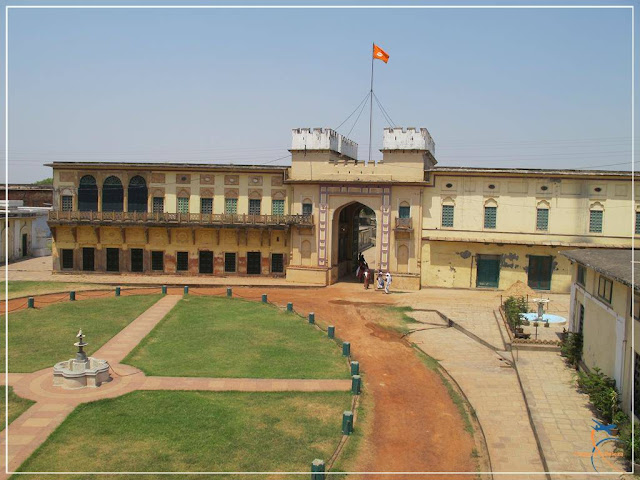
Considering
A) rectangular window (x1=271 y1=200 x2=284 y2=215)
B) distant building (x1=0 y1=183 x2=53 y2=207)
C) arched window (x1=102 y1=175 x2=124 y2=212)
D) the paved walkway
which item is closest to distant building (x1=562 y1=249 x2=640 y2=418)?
the paved walkway

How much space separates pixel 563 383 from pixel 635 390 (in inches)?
196

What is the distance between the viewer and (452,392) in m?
20.1

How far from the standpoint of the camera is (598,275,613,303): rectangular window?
18384mm

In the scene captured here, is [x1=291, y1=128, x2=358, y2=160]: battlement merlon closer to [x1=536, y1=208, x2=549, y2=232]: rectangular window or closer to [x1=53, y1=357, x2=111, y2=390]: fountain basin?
[x1=536, y1=208, x2=549, y2=232]: rectangular window

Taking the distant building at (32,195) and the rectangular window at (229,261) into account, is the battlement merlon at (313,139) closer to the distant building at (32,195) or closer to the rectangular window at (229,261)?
the rectangular window at (229,261)

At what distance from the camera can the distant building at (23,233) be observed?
47.9 meters

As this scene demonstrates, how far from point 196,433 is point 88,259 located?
31137 millimetres

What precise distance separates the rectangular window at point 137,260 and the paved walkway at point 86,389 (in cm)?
2019

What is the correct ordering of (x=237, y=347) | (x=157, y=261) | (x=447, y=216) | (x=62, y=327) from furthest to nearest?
(x=157, y=261)
(x=447, y=216)
(x=62, y=327)
(x=237, y=347)

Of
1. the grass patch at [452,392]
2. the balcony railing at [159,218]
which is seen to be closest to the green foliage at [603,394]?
the grass patch at [452,392]

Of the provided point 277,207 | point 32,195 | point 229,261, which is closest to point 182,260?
point 229,261

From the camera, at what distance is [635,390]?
1530 centimetres

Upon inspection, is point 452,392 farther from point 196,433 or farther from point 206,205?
point 206,205

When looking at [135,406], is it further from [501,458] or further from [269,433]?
[501,458]
